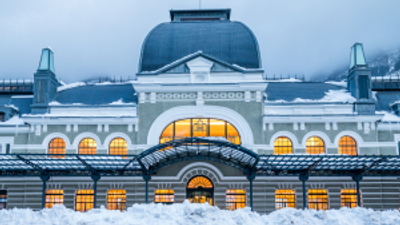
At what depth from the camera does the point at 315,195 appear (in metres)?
27.2

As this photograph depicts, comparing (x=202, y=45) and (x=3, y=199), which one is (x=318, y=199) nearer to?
(x=202, y=45)

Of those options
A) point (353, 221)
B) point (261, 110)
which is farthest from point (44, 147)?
point (353, 221)

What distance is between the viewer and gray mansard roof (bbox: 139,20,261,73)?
2928 cm

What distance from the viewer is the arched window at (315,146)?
27.8 metres

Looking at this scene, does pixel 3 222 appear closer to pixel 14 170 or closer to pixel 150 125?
pixel 14 170

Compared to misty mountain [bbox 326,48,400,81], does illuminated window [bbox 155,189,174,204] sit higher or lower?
lower

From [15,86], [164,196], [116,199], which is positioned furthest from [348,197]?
[15,86]

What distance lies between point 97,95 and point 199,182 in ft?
33.5

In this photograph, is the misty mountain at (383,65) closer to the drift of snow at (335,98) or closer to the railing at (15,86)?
the drift of snow at (335,98)

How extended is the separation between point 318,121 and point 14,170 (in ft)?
66.2

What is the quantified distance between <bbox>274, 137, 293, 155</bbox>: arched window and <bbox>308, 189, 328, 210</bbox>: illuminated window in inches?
122

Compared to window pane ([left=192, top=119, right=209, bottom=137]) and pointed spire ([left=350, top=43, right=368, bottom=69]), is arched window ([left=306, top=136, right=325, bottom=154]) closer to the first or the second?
pointed spire ([left=350, top=43, right=368, bottom=69])

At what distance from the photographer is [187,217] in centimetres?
1762

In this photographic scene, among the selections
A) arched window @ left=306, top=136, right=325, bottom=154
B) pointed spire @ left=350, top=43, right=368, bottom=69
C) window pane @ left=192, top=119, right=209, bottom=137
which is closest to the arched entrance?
window pane @ left=192, top=119, right=209, bottom=137
